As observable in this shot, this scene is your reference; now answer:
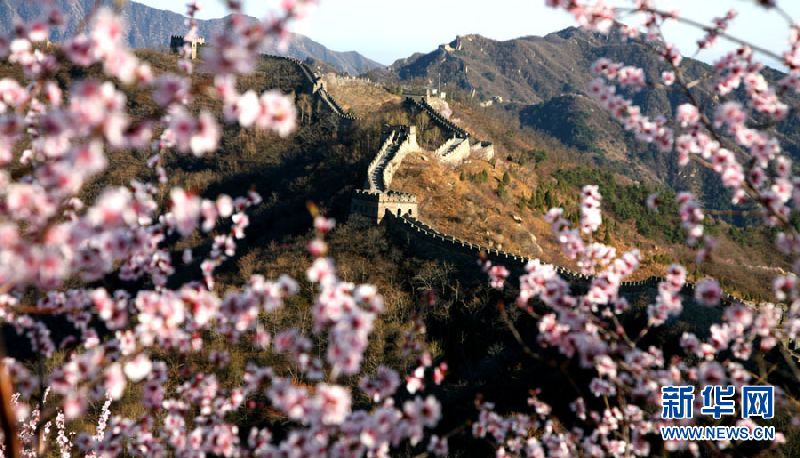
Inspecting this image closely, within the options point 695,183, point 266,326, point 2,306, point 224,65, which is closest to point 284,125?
point 224,65

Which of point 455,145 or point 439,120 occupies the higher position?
point 455,145

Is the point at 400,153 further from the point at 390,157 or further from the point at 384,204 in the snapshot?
the point at 384,204

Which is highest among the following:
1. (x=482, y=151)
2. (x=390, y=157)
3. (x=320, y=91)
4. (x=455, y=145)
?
(x=390, y=157)

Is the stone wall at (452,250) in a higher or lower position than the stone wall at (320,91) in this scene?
higher

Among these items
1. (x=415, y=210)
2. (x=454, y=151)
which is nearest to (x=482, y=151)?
(x=454, y=151)

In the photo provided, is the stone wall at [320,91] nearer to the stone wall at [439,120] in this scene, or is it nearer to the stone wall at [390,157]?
the stone wall at [439,120]

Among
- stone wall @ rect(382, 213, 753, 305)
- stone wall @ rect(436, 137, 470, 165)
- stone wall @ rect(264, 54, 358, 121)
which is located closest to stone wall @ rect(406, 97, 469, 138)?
stone wall @ rect(436, 137, 470, 165)

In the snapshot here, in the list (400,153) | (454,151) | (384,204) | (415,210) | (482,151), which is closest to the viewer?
(384,204)

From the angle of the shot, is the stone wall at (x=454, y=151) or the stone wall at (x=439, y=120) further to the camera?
the stone wall at (x=439, y=120)

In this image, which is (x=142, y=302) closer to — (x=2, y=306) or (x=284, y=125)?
(x=284, y=125)

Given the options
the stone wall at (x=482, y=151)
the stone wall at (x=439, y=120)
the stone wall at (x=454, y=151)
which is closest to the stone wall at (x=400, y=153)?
the stone wall at (x=454, y=151)
